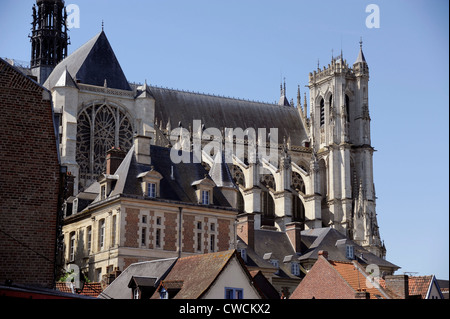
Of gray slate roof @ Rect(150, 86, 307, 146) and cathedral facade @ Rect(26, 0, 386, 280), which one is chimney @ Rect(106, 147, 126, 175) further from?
gray slate roof @ Rect(150, 86, 307, 146)

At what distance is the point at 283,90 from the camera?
3413 inches

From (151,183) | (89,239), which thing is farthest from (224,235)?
(89,239)

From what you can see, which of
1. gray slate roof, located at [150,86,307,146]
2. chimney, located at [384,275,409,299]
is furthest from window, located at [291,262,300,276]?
gray slate roof, located at [150,86,307,146]

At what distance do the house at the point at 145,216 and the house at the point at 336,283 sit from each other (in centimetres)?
495

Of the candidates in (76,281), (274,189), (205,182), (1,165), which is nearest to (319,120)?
(274,189)

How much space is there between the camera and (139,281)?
78.8ft

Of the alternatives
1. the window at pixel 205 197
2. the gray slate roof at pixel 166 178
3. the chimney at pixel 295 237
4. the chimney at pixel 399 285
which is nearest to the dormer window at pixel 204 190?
the window at pixel 205 197

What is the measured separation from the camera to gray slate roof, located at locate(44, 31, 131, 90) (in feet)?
189

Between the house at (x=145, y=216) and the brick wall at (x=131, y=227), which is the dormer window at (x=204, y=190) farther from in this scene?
the brick wall at (x=131, y=227)

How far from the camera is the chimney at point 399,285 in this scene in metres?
28.0

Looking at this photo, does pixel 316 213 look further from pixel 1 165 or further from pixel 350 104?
pixel 1 165

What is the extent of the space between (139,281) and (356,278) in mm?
8469

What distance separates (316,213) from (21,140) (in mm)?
46447

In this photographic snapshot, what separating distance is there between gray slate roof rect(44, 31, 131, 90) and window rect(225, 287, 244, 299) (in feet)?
119
